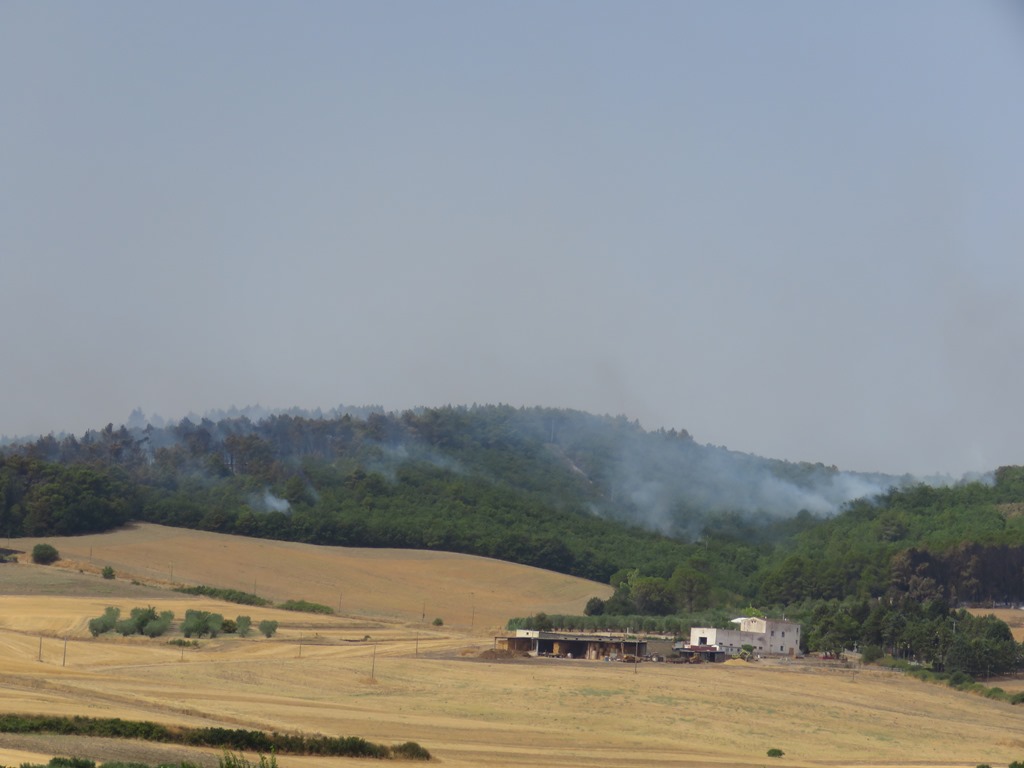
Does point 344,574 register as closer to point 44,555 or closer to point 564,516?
point 44,555

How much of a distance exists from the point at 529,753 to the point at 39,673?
82.3 ft

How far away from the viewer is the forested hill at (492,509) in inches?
5443

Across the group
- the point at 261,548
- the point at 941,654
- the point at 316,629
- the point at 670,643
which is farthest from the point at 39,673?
the point at 261,548

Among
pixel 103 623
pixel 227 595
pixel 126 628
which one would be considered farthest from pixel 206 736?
pixel 227 595

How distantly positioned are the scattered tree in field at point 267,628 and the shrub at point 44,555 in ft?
112

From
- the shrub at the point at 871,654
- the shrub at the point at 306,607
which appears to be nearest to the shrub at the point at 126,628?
the shrub at the point at 306,607

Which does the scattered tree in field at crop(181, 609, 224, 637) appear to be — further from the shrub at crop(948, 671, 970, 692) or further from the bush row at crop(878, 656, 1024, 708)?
the shrub at crop(948, 671, 970, 692)

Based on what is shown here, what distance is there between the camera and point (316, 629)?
105 metres

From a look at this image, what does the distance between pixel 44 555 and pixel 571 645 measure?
51.7 m

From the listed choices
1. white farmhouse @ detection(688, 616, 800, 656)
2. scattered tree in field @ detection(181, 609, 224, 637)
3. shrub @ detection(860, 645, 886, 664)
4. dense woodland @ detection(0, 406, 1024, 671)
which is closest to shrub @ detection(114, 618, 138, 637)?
scattered tree in field @ detection(181, 609, 224, 637)

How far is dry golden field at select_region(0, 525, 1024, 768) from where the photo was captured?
190ft

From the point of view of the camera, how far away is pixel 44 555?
4951 inches

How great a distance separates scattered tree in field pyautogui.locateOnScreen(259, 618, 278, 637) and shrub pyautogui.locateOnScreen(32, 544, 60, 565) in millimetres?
34152

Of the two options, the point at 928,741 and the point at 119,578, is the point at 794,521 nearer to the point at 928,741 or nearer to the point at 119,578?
the point at 119,578
